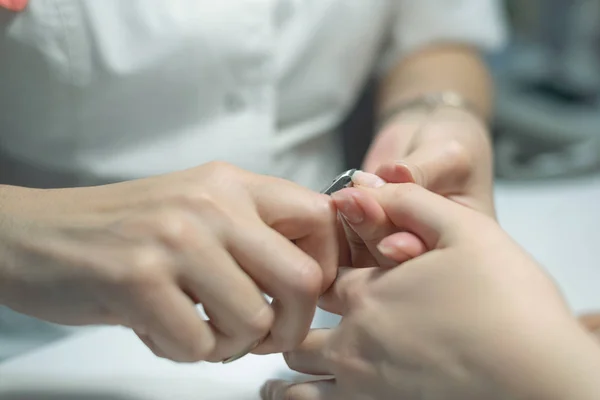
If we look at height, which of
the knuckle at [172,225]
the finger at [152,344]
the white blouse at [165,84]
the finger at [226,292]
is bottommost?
the finger at [152,344]

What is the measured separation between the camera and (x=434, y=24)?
657mm

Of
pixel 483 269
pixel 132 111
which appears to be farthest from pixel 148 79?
pixel 483 269

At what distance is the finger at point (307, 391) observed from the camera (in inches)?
13.3

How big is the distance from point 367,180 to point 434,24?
343 millimetres

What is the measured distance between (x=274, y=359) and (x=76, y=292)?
155 millimetres

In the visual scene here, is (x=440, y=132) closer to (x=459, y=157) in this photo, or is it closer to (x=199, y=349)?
(x=459, y=157)

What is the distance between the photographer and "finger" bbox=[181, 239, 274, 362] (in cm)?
30

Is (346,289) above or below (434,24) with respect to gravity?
below

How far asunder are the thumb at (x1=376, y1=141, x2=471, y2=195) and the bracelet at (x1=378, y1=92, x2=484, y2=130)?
0.42ft

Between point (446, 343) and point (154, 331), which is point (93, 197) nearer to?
point (154, 331)

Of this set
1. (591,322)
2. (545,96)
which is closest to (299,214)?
(591,322)

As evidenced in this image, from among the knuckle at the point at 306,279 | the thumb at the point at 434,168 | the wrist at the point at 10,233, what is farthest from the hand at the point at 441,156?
the wrist at the point at 10,233

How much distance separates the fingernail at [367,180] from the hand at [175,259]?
0.05 meters

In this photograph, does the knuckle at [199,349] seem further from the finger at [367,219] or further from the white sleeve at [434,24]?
the white sleeve at [434,24]
